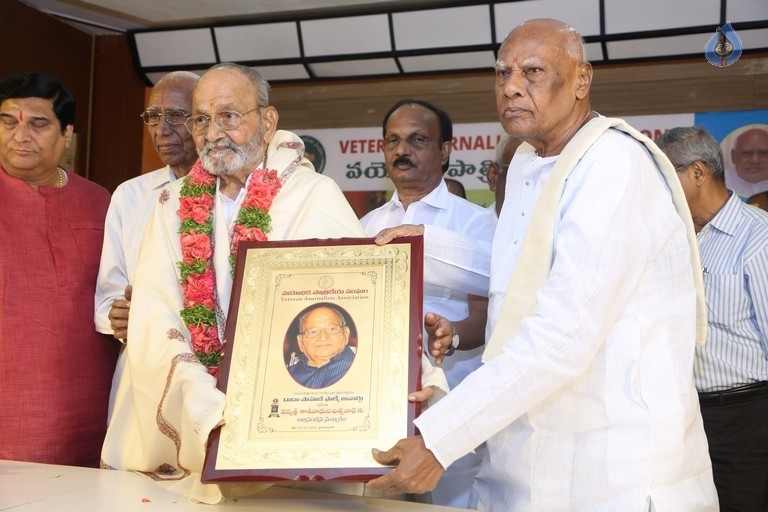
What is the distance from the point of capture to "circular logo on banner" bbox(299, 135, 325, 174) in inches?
290

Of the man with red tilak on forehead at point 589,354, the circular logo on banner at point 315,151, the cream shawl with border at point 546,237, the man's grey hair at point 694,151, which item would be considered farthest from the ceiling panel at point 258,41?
the cream shawl with border at point 546,237

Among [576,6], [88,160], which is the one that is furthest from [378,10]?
[88,160]

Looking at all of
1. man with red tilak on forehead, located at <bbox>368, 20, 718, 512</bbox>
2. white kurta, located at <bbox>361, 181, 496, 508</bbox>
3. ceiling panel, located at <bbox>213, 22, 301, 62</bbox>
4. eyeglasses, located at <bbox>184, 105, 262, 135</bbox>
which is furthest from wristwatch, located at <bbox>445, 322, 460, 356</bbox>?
ceiling panel, located at <bbox>213, 22, 301, 62</bbox>

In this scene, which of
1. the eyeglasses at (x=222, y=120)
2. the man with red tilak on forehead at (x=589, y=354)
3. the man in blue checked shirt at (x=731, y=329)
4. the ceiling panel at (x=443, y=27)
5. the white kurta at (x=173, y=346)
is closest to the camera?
the man with red tilak on forehead at (x=589, y=354)

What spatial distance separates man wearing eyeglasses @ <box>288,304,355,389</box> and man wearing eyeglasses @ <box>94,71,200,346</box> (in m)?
1.08

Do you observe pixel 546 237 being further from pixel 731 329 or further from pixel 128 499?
pixel 731 329

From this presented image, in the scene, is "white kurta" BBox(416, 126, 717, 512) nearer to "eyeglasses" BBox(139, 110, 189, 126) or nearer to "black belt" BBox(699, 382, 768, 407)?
"black belt" BBox(699, 382, 768, 407)

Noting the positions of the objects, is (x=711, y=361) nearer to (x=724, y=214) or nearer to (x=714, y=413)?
(x=714, y=413)

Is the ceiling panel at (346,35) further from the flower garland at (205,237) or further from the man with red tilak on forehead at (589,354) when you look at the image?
the man with red tilak on forehead at (589,354)

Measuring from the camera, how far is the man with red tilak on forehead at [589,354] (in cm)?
224

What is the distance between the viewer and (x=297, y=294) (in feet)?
8.27

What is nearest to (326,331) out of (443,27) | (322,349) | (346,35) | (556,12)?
(322,349)

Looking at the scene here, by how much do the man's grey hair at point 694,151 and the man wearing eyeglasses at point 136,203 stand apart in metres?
2.22

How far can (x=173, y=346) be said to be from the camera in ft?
Result: 8.95
